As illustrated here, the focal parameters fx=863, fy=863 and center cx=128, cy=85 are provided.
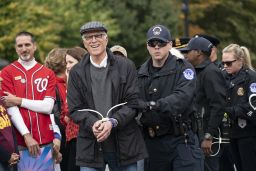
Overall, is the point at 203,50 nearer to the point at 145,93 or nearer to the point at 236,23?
the point at 145,93

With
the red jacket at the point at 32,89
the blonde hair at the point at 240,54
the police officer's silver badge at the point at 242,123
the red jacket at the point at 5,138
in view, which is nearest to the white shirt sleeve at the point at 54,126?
the red jacket at the point at 32,89

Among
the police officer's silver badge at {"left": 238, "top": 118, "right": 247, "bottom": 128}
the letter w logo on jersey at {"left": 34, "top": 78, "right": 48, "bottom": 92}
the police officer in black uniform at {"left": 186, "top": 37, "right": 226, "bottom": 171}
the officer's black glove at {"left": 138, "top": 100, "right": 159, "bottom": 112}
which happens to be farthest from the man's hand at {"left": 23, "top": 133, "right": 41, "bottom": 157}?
the police officer's silver badge at {"left": 238, "top": 118, "right": 247, "bottom": 128}

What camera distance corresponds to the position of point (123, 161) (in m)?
8.27

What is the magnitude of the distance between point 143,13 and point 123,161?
120ft

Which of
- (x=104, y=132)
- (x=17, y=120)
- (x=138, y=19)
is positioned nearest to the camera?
(x=104, y=132)

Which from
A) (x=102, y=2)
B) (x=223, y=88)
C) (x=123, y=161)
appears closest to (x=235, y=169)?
(x=223, y=88)

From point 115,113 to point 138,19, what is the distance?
36.7 meters

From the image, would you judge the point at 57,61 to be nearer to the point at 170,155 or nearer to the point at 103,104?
the point at 170,155

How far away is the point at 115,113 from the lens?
324 inches

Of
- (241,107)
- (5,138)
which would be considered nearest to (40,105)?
(5,138)

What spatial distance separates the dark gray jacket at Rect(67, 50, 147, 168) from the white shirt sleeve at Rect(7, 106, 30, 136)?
3.09 ft

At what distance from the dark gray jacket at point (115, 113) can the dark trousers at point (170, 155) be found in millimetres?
625

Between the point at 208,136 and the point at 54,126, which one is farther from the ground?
the point at 54,126

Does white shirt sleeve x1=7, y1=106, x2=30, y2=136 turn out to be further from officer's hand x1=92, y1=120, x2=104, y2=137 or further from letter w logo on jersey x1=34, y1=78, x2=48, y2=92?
officer's hand x1=92, y1=120, x2=104, y2=137
